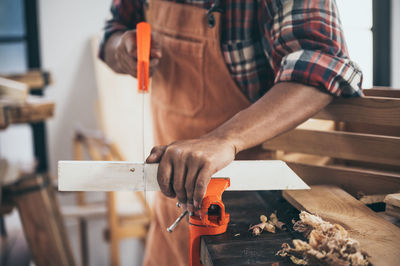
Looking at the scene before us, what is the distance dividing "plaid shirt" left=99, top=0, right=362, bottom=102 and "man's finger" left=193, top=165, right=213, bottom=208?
0.28 meters

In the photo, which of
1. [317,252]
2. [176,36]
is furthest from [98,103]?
A: [317,252]

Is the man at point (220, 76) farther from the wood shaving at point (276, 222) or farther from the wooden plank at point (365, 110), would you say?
the wood shaving at point (276, 222)

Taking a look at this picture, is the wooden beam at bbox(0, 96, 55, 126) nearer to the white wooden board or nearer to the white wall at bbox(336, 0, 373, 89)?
the white wooden board

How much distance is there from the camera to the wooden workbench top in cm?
61

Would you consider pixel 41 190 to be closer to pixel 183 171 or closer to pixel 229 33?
pixel 229 33

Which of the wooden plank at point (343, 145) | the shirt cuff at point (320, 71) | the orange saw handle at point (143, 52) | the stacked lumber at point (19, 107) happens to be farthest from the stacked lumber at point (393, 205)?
the stacked lumber at point (19, 107)

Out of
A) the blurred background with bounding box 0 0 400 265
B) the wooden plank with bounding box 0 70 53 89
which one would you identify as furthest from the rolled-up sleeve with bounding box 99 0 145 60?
the blurred background with bounding box 0 0 400 265

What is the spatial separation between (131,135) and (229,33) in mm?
1874

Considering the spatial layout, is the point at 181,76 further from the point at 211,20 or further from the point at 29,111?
the point at 29,111

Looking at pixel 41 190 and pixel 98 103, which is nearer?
pixel 41 190

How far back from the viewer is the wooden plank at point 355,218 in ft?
1.98

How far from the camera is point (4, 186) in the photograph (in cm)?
177

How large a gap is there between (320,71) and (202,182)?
1.06 ft

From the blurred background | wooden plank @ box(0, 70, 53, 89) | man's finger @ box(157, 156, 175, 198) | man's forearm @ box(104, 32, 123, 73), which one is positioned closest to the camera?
man's finger @ box(157, 156, 175, 198)
